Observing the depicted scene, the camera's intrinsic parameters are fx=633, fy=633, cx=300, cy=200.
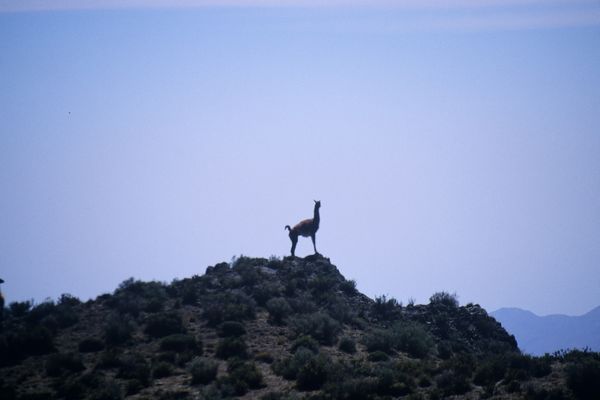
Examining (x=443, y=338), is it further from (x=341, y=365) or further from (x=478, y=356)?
(x=341, y=365)

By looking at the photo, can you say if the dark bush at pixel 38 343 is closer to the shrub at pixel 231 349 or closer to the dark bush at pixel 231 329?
the dark bush at pixel 231 329

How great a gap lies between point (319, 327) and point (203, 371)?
629 cm

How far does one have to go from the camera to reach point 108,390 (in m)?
19.5

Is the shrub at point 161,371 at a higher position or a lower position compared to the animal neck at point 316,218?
lower

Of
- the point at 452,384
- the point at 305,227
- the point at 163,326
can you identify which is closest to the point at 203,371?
the point at 163,326

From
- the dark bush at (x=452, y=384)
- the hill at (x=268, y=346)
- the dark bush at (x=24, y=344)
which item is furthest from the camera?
the dark bush at (x=24, y=344)

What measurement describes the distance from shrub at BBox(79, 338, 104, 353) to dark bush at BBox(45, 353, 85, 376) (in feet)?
6.81

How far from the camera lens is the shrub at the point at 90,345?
24.8 meters

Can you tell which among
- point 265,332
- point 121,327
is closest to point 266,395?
point 265,332

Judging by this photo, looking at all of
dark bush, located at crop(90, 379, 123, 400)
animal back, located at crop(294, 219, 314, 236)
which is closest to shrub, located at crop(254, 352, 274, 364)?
dark bush, located at crop(90, 379, 123, 400)

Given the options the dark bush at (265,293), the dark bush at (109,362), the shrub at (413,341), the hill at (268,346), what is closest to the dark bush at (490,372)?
the hill at (268,346)

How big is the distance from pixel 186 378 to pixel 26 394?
4966 mm

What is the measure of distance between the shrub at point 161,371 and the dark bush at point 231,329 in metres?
4.12

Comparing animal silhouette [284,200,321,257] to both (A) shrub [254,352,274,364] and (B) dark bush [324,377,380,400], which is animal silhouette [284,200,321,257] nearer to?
(A) shrub [254,352,274,364]
